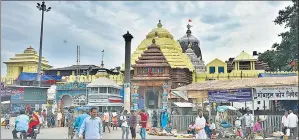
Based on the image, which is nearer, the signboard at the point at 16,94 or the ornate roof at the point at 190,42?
the signboard at the point at 16,94

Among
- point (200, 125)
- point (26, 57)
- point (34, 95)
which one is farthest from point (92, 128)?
point (26, 57)

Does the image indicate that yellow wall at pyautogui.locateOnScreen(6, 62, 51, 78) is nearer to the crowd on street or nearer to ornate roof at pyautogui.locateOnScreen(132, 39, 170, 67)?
ornate roof at pyautogui.locateOnScreen(132, 39, 170, 67)

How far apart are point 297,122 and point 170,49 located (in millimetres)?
20469

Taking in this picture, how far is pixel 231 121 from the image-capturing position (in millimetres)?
17391

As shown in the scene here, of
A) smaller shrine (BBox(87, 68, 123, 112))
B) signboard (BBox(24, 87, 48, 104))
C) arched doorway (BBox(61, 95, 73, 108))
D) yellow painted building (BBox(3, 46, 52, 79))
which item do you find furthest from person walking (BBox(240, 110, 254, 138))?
yellow painted building (BBox(3, 46, 52, 79))

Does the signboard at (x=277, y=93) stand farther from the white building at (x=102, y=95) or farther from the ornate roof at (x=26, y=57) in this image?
the ornate roof at (x=26, y=57)

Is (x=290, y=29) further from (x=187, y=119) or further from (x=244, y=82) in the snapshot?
(x=187, y=119)

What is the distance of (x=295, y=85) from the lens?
1539 centimetres

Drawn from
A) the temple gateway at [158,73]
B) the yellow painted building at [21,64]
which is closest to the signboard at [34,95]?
the temple gateway at [158,73]

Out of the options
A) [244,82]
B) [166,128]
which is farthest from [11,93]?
[244,82]

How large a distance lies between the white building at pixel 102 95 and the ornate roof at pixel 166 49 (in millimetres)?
6500

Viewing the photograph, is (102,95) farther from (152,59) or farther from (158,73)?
(152,59)

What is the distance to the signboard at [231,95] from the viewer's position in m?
16.7

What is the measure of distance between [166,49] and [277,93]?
1870 centimetres
